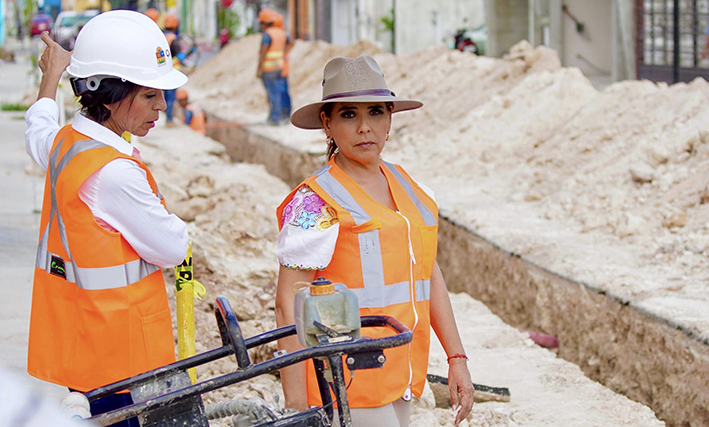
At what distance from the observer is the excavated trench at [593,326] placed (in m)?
5.29

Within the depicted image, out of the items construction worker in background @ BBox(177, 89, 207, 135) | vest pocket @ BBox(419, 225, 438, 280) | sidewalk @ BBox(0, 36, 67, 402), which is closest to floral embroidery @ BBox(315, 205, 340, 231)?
vest pocket @ BBox(419, 225, 438, 280)

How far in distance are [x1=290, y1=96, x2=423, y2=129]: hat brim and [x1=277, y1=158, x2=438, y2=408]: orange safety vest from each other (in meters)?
0.21

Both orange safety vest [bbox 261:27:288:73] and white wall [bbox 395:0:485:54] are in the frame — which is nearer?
orange safety vest [bbox 261:27:288:73]

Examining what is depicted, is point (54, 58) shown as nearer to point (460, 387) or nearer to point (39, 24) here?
point (460, 387)

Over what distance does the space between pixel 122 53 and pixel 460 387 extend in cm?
138

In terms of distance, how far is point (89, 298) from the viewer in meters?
2.53

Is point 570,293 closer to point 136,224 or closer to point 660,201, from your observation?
point 660,201

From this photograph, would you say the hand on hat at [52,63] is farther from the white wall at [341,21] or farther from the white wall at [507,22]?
the white wall at [341,21]

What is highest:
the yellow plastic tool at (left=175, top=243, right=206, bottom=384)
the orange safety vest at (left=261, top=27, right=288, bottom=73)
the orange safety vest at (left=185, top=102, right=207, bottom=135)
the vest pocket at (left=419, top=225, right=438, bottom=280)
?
the vest pocket at (left=419, top=225, right=438, bottom=280)

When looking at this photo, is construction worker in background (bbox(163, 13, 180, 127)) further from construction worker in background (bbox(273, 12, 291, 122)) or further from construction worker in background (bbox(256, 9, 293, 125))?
construction worker in background (bbox(273, 12, 291, 122))

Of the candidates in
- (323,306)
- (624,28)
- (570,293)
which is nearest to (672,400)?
(570,293)

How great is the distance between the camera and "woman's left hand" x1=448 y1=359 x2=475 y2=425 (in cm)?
283

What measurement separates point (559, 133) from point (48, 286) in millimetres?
9055

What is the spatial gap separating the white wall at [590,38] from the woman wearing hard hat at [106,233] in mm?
17788
